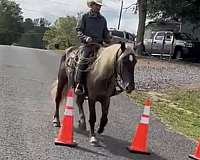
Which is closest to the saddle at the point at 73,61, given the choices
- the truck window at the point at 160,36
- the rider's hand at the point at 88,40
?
the rider's hand at the point at 88,40

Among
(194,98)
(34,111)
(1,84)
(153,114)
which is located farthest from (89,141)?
(194,98)

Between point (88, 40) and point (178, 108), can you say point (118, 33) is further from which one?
point (88, 40)

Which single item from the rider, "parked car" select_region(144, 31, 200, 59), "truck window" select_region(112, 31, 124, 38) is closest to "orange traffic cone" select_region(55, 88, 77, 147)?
the rider

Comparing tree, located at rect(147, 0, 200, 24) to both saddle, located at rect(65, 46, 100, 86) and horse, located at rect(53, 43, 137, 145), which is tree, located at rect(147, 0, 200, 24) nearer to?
saddle, located at rect(65, 46, 100, 86)

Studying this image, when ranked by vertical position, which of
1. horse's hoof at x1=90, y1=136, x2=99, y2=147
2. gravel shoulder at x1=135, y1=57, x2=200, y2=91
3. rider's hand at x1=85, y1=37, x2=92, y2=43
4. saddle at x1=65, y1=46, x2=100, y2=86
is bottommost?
horse's hoof at x1=90, y1=136, x2=99, y2=147

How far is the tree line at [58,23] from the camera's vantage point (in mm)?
34919

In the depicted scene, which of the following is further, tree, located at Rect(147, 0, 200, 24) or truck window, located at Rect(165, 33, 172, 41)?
truck window, located at Rect(165, 33, 172, 41)

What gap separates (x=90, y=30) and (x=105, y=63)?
1.01 m

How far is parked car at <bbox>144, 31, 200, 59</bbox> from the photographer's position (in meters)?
33.4

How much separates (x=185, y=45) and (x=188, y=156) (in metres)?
24.8

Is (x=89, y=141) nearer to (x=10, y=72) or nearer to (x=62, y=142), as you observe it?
(x=62, y=142)

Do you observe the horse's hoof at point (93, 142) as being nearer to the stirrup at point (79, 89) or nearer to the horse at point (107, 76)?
the horse at point (107, 76)

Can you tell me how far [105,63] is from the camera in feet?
27.7

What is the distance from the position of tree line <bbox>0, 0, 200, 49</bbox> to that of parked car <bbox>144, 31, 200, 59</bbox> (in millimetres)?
1425
